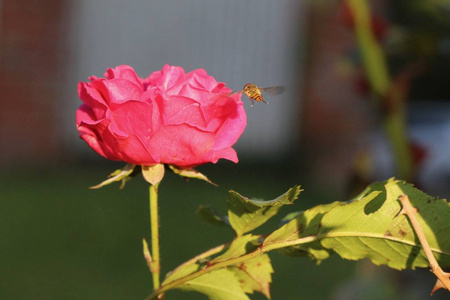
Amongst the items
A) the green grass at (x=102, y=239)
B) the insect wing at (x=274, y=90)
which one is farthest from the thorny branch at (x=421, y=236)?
the green grass at (x=102, y=239)

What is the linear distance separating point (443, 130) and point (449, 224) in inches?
166

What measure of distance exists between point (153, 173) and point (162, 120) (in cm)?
4

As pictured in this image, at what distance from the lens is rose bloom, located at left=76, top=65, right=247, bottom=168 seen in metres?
0.50

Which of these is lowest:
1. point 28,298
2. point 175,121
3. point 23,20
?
point 28,298

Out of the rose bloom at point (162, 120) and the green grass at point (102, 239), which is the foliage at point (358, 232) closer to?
the rose bloom at point (162, 120)

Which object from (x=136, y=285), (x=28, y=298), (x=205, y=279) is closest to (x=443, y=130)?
(x=136, y=285)

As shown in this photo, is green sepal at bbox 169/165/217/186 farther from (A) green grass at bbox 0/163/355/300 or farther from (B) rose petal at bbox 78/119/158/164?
(A) green grass at bbox 0/163/355/300

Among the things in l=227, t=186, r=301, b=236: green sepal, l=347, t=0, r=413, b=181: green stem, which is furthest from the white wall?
l=227, t=186, r=301, b=236: green sepal

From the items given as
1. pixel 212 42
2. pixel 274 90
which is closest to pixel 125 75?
pixel 274 90

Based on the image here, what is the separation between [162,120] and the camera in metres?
0.50

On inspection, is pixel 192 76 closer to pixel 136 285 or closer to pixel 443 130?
pixel 136 285

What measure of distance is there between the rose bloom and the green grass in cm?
142

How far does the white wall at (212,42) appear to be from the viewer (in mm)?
5211

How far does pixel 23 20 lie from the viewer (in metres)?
4.73
